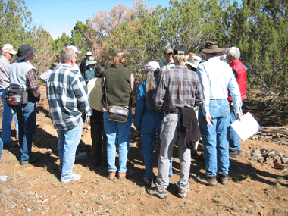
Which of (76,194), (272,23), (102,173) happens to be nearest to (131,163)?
(102,173)

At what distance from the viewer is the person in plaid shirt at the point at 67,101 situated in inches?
135

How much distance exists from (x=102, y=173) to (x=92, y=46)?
21321 mm

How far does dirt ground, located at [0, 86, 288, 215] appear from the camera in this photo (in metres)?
3.11

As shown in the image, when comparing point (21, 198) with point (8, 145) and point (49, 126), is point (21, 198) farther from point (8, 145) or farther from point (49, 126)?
point (49, 126)

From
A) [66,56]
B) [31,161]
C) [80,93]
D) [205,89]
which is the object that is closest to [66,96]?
[80,93]

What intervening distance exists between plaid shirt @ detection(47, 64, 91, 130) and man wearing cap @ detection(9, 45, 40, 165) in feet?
2.66

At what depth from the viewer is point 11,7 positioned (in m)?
9.32

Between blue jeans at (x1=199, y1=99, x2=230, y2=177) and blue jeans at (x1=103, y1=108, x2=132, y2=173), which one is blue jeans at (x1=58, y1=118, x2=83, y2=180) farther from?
blue jeans at (x1=199, y1=99, x2=230, y2=177)

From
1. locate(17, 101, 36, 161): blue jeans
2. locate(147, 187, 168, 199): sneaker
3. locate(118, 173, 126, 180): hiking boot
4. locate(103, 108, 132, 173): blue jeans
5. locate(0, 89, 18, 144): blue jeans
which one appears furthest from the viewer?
locate(0, 89, 18, 144): blue jeans

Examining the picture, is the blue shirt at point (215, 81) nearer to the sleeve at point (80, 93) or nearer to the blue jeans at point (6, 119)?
the sleeve at point (80, 93)

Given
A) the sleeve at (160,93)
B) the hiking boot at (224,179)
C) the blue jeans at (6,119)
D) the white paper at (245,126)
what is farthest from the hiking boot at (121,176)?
the blue jeans at (6,119)

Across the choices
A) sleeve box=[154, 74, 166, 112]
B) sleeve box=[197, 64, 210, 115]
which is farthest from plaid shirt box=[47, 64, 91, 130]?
sleeve box=[197, 64, 210, 115]

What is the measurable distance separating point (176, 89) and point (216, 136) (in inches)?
45.4

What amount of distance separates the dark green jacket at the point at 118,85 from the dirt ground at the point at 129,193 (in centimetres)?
130
